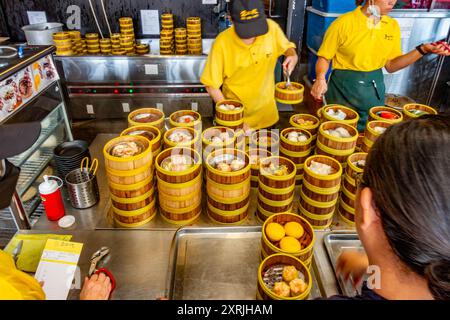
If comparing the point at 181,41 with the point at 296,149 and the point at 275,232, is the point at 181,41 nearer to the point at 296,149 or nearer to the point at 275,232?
the point at 296,149

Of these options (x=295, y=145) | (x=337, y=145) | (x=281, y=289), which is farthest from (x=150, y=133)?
(x=281, y=289)

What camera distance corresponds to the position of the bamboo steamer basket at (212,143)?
1.99 meters

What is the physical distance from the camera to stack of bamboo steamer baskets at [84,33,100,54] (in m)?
4.99

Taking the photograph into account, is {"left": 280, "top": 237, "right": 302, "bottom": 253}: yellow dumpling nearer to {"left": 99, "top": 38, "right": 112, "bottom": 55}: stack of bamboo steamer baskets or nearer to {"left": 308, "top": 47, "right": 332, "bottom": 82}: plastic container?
{"left": 99, "top": 38, "right": 112, "bottom": 55}: stack of bamboo steamer baskets

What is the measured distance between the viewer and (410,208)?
802mm

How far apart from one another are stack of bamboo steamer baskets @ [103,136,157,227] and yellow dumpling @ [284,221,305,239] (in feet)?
2.56

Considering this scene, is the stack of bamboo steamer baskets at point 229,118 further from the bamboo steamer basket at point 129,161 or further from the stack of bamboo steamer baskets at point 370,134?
the stack of bamboo steamer baskets at point 370,134

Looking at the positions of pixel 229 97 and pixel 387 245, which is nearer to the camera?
pixel 387 245

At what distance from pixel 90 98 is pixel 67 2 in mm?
1559

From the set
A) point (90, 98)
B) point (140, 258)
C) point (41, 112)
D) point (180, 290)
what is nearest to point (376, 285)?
point (180, 290)

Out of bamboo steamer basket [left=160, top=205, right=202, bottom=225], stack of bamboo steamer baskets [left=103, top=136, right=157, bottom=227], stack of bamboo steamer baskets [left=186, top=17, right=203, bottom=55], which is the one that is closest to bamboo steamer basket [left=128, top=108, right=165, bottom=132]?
stack of bamboo steamer baskets [left=103, top=136, right=157, bottom=227]

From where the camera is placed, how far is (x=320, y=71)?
3.06 meters
